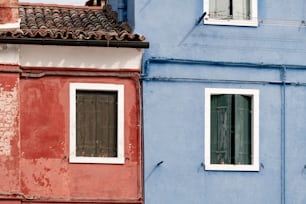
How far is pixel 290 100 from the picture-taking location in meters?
31.2

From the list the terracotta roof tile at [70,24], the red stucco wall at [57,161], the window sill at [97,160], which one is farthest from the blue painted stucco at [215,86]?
the terracotta roof tile at [70,24]

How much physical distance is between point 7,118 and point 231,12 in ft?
17.1

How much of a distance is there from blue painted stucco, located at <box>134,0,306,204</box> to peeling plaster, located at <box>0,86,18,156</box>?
2652 mm

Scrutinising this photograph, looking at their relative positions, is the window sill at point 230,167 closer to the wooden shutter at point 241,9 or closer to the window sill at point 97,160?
the window sill at point 97,160

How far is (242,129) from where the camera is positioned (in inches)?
1221

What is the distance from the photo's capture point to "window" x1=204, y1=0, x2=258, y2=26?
31.1 m

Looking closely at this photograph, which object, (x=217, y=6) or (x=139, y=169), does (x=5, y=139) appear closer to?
(x=139, y=169)

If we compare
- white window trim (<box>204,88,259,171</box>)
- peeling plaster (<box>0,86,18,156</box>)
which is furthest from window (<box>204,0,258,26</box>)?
peeling plaster (<box>0,86,18,156</box>)

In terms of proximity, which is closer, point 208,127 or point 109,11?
point 208,127

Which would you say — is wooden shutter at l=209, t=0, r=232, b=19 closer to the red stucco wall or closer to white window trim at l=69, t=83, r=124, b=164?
white window trim at l=69, t=83, r=124, b=164

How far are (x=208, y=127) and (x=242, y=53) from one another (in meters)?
1.71

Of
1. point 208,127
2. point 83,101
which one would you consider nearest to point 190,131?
point 208,127

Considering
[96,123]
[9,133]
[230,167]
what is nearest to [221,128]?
[230,167]

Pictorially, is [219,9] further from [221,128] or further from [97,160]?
[97,160]
